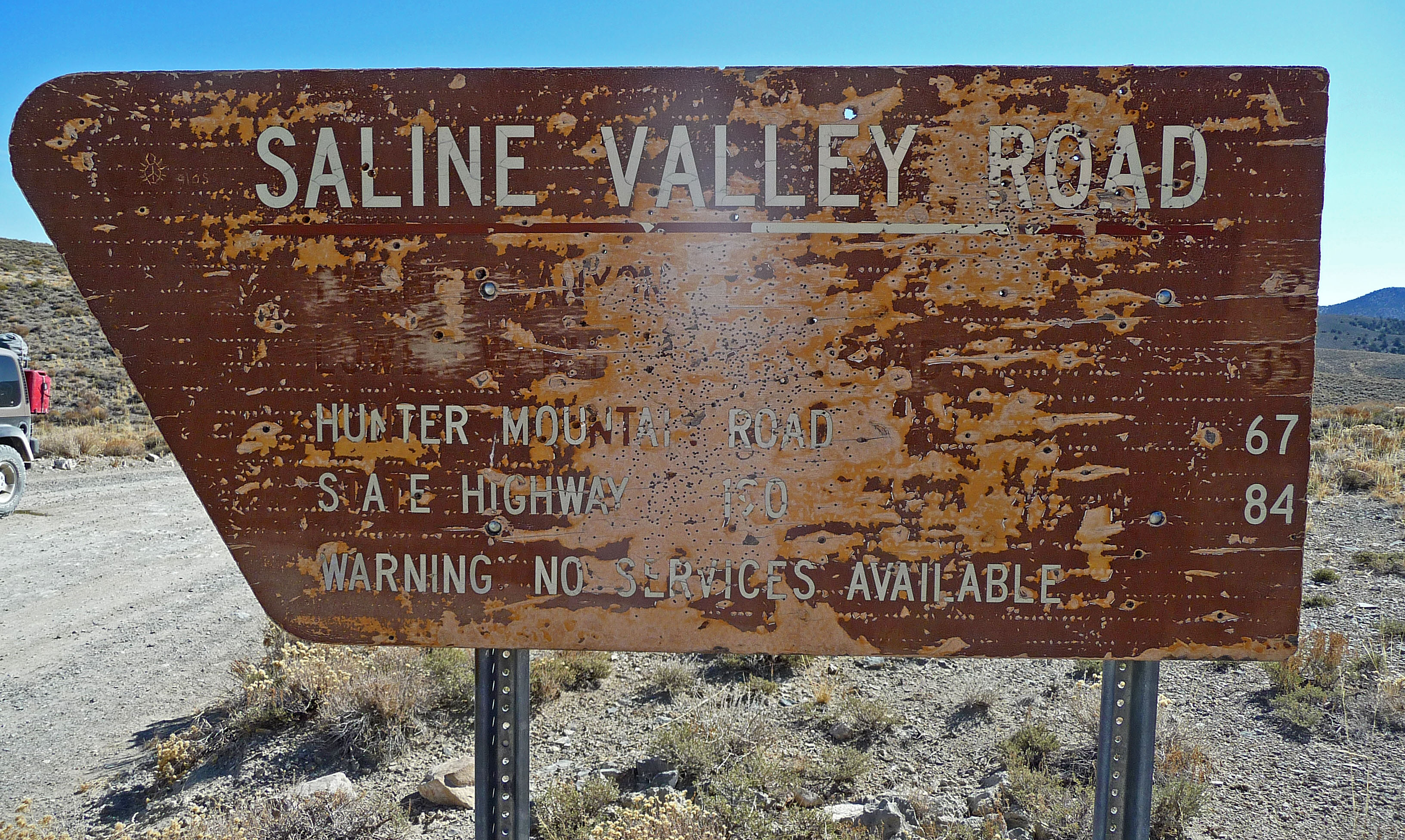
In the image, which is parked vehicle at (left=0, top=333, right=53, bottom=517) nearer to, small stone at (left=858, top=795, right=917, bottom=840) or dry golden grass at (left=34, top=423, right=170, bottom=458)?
dry golden grass at (left=34, top=423, right=170, bottom=458)

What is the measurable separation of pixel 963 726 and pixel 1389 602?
488 cm

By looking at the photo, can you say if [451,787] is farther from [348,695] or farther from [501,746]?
[501,746]

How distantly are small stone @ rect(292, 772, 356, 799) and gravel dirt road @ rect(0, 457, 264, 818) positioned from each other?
1205 mm

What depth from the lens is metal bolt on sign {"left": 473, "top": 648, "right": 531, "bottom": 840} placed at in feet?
5.67

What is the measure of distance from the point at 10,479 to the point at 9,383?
4.95 ft

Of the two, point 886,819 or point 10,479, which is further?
point 10,479

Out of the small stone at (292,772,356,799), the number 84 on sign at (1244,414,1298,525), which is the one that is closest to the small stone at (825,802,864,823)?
the small stone at (292,772,356,799)

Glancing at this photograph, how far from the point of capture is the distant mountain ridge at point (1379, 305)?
429ft

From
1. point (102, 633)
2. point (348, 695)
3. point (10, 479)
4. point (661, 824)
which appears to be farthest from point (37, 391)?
point (661, 824)

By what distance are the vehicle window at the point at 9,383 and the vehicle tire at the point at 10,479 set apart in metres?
0.75

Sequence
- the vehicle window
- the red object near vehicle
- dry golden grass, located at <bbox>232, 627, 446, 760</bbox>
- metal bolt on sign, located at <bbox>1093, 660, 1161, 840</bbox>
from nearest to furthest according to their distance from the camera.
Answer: metal bolt on sign, located at <bbox>1093, 660, 1161, 840</bbox>, dry golden grass, located at <bbox>232, 627, 446, 760</bbox>, the vehicle window, the red object near vehicle

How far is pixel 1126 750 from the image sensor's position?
66.7 inches

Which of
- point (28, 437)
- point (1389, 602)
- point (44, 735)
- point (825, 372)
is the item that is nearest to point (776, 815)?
point (825, 372)

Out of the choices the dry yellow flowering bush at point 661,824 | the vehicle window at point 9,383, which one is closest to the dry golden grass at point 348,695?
the dry yellow flowering bush at point 661,824
